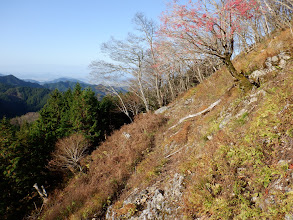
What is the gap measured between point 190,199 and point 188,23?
22.3ft

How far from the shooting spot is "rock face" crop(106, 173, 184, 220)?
4.96 metres

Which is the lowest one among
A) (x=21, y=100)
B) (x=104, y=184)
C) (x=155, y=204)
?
(x=104, y=184)

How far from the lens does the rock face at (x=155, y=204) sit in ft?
16.3

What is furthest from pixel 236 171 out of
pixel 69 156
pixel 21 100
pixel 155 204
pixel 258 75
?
pixel 21 100

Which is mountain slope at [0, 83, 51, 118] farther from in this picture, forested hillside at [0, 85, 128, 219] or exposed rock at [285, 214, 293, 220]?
exposed rock at [285, 214, 293, 220]

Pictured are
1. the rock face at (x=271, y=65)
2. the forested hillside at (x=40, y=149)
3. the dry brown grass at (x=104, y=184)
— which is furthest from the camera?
the forested hillside at (x=40, y=149)

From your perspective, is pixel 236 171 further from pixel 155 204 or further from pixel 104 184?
pixel 104 184

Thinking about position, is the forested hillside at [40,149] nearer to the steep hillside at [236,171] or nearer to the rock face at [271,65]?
the steep hillside at [236,171]

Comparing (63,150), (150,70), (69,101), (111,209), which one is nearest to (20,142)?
(63,150)

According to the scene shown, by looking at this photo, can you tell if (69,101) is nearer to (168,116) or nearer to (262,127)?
(168,116)

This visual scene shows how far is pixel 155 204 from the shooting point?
5.44 m

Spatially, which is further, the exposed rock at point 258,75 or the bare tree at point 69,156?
the bare tree at point 69,156

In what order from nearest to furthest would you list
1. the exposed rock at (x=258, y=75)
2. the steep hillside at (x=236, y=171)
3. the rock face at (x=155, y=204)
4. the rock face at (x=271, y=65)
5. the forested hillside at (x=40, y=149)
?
1. the steep hillside at (x=236, y=171)
2. the rock face at (x=155, y=204)
3. the rock face at (x=271, y=65)
4. the exposed rock at (x=258, y=75)
5. the forested hillside at (x=40, y=149)

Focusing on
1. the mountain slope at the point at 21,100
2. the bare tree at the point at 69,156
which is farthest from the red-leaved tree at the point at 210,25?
the mountain slope at the point at 21,100
